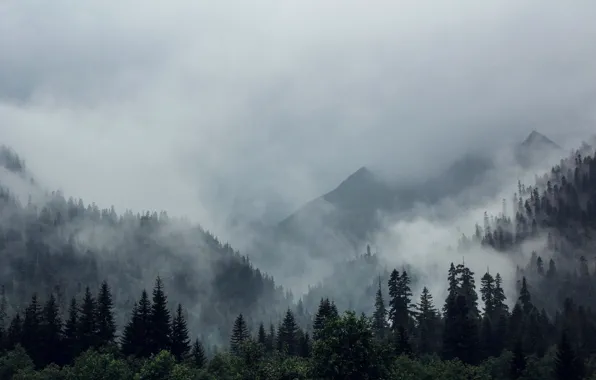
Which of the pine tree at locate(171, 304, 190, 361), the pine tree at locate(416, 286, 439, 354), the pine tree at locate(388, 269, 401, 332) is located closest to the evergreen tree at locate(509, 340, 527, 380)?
the pine tree at locate(416, 286, 439, 354)

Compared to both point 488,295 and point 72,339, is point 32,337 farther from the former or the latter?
point 488,295

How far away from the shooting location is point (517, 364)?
93.2 m

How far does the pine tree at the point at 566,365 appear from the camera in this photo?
8712 cm

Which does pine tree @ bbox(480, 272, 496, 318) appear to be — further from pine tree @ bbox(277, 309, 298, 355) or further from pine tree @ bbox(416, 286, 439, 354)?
pine tree @ bbox(277, 309, 298, 355)

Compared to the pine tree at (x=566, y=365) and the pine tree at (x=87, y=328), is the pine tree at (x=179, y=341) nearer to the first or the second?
the pine tree at (x=87, y=328)

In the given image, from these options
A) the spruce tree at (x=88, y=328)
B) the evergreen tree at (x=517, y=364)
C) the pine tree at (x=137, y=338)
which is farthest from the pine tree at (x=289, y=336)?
the evergreen tree at (x=517, y=364)

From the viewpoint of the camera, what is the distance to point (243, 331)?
166250mm

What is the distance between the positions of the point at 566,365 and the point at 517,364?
297 inches

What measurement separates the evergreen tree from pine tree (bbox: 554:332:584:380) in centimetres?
590

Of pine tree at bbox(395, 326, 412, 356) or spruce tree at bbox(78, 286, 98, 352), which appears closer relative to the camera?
pine tree at bbox(395, 326, 412, 356)

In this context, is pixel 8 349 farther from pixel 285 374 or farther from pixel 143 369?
pixel 285 374

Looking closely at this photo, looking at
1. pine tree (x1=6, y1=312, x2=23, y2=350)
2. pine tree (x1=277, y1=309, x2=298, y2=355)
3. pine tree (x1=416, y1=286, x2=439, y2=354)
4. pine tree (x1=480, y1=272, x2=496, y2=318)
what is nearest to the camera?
pine tree (x1=6, y1=312, x2=23, y2=350)

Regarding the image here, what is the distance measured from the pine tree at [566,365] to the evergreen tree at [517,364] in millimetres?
5898

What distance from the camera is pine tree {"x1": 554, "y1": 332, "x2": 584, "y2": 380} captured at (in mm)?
87125
